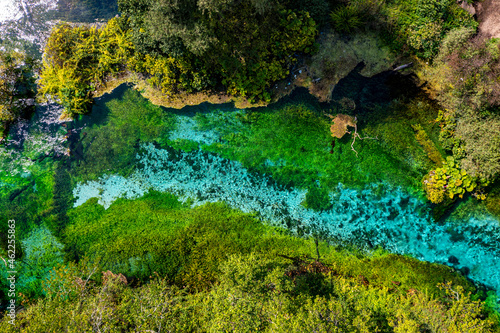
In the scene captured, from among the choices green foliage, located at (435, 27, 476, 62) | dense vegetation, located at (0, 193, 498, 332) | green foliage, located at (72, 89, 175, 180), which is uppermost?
green foliage, located at (435, 27, 476, 62)

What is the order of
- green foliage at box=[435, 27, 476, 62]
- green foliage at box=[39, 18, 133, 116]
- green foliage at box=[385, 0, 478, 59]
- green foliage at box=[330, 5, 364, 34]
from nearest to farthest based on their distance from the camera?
green foliage at box=[435, 27, 476, 62] → green foliage at box=[385, 0, 478, 59] → green foliage at box=[330, 5, 364, 34] → green foliage at box=[39, 18, 133, 116]

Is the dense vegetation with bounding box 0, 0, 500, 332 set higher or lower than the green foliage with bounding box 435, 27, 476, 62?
lower

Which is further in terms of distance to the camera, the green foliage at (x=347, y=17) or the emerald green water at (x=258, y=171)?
the emerald green water at (x=258, y=171)

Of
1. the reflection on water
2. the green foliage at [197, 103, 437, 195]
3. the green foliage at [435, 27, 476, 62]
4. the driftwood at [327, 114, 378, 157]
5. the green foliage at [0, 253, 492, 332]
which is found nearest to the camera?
the green foliage at [0, 253, 492, 332]

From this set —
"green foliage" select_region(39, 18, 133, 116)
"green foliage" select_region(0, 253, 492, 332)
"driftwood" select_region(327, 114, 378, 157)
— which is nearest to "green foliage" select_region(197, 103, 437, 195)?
"driftwood" select_region(327, 114, 378, 157)

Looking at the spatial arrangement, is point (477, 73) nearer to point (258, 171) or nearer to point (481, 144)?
point (481, 144)

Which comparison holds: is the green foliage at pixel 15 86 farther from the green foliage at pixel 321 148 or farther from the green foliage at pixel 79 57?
the green foliage at pixel 321 148

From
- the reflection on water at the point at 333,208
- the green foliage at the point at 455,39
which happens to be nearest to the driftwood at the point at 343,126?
the reflection on water at the point at 333,208

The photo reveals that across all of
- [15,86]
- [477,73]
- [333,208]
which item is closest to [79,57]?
[15,86]

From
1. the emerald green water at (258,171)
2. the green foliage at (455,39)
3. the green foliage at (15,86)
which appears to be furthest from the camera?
the green foliage at (15,86)

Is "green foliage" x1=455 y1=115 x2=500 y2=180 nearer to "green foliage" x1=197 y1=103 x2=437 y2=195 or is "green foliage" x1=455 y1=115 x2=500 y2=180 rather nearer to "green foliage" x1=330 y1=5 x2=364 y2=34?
"green foliage" x1=197 y1=103 x2=437 y2=195

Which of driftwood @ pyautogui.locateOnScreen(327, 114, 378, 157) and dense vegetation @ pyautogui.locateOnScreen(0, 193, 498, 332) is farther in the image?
driftwood @ pyautogui.locateOnScreen(327, 114, 378, 157)

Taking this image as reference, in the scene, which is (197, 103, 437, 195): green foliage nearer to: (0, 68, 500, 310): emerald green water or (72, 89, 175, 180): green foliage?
(0, 68, 500, 310): emerald green water
